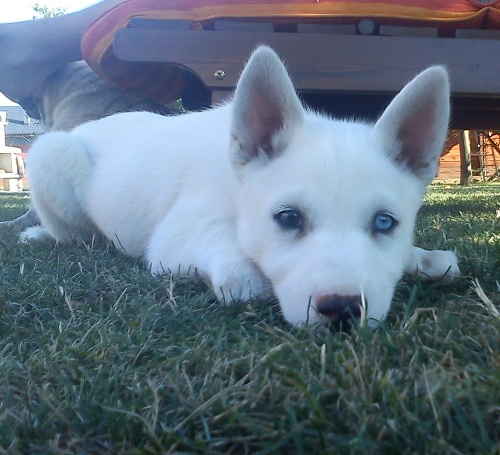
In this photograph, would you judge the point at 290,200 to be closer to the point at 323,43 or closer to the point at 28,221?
the point at 323,43

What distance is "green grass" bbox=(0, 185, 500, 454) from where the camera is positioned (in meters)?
1.03

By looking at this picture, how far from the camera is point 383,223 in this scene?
198 cm

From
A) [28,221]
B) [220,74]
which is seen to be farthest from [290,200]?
[28,221]

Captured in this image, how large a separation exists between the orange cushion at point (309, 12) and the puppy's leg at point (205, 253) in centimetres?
207

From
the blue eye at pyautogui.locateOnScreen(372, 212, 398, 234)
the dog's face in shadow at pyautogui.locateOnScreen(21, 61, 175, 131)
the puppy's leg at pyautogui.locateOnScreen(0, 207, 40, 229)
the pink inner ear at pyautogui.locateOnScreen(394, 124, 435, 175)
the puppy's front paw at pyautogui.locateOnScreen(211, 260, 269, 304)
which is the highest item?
the pink inner ear at pyautogui.locateOnScreen(394, 124, 435, 175)

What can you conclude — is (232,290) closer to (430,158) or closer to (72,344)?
(72,344)

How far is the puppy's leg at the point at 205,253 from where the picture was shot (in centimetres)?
207

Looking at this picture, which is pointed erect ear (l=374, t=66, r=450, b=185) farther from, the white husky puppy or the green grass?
the green grass

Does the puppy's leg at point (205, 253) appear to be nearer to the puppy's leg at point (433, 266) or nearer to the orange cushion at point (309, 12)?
the puppy's leg at point (433, 266)

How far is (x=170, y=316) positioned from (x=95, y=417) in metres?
0.70

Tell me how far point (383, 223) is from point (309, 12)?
2.85 m

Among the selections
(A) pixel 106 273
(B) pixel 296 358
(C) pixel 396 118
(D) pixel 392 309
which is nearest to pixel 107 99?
(A) pixel 106 273

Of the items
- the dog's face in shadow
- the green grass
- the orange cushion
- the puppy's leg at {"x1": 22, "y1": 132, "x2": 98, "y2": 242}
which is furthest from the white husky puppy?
the dog's face in shadow

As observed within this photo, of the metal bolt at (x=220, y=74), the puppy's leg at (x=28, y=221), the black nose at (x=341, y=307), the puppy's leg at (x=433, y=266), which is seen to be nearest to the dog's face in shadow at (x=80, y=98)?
the puppy's leg at (x=28, y=221)
